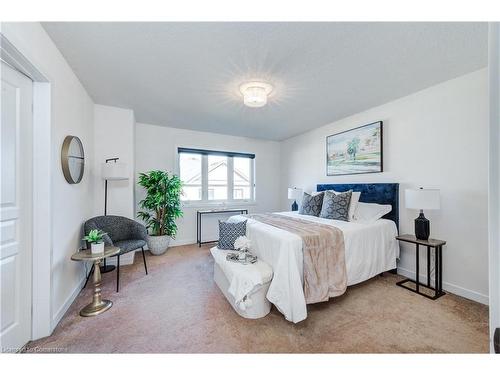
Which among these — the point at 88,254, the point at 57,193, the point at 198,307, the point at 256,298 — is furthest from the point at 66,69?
the point at 256,298

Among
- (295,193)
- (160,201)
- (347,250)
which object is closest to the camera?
(347,250)

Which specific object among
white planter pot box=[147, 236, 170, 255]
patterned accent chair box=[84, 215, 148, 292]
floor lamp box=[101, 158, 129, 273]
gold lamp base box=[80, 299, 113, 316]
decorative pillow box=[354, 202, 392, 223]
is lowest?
gold lamp base box=[80, 299, 113, 316]

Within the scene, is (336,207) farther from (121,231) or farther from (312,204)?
(121,231)

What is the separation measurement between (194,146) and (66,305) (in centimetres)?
328

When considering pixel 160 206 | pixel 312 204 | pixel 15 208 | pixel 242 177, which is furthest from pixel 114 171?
pixel 312 204

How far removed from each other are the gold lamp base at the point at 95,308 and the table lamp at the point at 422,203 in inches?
134

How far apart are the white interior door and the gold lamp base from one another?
390 millimetres

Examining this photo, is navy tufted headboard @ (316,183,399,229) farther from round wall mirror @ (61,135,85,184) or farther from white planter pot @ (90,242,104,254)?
round wall mirror @ (61,135,85,184)

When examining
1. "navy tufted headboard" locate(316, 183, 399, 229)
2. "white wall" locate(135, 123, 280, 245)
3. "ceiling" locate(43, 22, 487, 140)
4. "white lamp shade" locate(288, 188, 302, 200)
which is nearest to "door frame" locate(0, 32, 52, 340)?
"ceiling" locate(43, 22, 487, 140)

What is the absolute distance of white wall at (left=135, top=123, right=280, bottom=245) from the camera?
160 inches

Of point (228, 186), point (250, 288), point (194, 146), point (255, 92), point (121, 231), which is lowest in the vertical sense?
point (250, 288)

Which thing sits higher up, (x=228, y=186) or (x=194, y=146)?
(x=194, y=146)

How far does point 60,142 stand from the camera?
1.96 m

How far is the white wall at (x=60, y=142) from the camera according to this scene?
4.92ft
